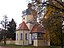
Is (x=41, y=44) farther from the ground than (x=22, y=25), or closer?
closer

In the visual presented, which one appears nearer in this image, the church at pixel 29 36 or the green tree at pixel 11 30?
the church at pixel 29 36

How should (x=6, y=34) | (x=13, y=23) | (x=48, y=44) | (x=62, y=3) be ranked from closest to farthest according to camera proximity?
(x=62, y=3)
(x=48, y=44)
(x=6, y=34)
(x=13, y=23)

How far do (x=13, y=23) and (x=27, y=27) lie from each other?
27.3m

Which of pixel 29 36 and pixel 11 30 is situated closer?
pixel 29 36

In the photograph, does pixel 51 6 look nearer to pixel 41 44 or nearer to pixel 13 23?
pixel 41 44

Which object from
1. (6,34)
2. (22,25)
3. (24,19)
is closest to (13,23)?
(6,34)

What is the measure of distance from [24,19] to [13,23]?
2043cm

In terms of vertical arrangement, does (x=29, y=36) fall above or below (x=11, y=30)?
below

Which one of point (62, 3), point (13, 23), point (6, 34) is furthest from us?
point (13, 23)

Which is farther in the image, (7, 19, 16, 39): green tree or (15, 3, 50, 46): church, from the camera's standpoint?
(7, 19, 16, 39): green tree

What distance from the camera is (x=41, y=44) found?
6288 cm

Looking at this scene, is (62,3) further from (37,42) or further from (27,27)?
(27,27)

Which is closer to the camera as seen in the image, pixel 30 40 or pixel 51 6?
pixel 51 6

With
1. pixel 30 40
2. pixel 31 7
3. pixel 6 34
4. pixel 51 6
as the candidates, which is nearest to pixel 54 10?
pixel 51 6
